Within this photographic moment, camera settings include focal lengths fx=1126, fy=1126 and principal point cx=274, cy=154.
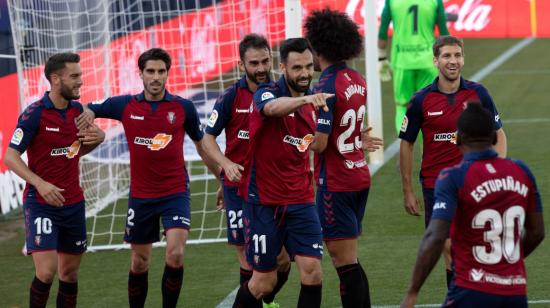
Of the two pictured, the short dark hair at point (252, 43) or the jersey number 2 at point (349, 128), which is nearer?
the jersey number 2 at point (349, 128)

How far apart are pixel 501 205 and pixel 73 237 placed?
3987 mm

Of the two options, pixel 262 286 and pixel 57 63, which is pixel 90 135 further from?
pixel 262 286

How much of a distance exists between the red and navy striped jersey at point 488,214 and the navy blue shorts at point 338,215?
2228 millimetres

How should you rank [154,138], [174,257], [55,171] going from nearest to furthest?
1. [55,171]
2. [174,257]
3. [154,138]

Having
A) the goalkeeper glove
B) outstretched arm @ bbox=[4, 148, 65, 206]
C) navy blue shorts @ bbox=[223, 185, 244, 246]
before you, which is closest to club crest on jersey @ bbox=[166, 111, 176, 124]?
navy blue shorts @ bbox=[223, 185, 244, 246]

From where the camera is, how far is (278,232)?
761 cm

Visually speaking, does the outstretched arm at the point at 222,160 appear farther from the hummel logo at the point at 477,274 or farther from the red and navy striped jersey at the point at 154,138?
the hummel logo at the point at 477,274

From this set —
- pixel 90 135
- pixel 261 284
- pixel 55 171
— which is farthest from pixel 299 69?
pixel 55 171

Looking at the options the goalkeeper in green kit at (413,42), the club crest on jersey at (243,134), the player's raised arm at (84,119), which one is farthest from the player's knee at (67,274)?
the goalkeeper in green kit at (413,42)

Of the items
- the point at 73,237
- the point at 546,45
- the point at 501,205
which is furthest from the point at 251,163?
the point at 546,45

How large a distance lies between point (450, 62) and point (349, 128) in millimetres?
905

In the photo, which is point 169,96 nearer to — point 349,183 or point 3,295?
point 349,183

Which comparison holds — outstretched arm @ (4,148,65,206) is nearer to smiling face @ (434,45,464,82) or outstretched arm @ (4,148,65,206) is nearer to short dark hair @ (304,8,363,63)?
short dark hair @ (304,8,363,63)

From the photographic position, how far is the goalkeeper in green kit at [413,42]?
14.0m
